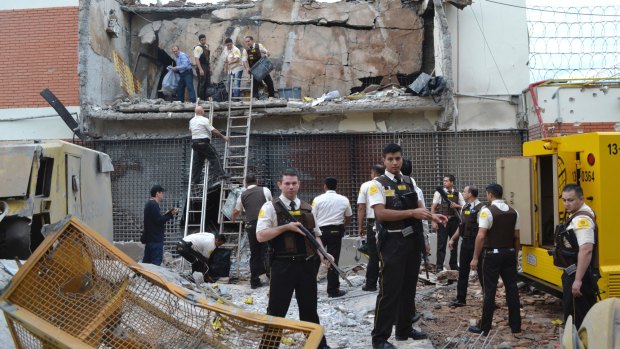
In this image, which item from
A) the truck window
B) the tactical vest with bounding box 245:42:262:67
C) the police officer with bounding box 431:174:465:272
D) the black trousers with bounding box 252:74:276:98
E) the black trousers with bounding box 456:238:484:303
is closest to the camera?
the truck window

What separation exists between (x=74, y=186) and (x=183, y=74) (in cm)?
849

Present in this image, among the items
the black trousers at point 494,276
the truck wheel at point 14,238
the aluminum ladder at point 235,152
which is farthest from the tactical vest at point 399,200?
the aluminum ladder at point 235,152

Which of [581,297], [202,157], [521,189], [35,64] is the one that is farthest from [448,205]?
[35,64]

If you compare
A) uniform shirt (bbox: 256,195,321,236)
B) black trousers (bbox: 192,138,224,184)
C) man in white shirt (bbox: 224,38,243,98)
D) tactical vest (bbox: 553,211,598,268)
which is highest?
man in white shirt (bbox: 224,38,243,98)

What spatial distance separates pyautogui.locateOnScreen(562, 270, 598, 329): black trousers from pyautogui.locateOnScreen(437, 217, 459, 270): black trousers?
448 cm

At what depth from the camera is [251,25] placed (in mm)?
14867

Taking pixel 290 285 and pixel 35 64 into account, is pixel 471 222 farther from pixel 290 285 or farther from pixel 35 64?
pixel 35 64

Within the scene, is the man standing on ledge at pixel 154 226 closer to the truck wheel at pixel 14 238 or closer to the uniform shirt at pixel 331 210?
the uniform shirt at pixel 331 210

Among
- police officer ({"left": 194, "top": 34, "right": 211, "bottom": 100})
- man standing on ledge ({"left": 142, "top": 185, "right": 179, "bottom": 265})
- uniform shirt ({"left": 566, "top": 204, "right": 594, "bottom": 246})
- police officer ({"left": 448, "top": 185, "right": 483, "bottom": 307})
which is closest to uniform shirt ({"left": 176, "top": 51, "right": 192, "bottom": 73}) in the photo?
police officer ({"left": 194, "top": 34, "right": 211, "bottom": 100})

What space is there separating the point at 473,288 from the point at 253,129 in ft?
18.9

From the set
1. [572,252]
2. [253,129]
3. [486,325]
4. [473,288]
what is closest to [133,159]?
[253,129]

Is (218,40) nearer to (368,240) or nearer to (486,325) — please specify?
(368,240)

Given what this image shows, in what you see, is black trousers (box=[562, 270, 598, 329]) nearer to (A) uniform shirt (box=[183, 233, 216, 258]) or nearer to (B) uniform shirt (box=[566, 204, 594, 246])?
(B) uniform shirt (box=[566, 204, 594, 246])

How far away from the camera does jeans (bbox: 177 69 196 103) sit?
13914mm
